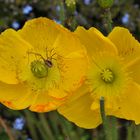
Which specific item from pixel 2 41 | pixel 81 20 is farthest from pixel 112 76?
pixel 81 20

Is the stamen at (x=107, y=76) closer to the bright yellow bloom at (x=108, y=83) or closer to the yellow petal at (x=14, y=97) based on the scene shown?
the bright yellow bloom at (x=108, y=83)

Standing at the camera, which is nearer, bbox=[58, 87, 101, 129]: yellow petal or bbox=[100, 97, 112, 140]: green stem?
bbox=[100, 97, 112, 140]: green stem

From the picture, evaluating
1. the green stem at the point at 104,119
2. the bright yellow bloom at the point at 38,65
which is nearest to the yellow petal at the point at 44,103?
the bright yellow bloom at the point at 38,65

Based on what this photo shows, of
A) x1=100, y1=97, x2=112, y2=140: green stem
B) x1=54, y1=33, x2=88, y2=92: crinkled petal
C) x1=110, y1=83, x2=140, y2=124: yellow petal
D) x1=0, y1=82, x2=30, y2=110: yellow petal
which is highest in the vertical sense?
x1=54, y1=33, x2=88, y2=92: crinkled petal

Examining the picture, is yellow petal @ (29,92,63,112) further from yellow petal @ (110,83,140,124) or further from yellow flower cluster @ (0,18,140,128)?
yellow petal @ (110,83,140,124)

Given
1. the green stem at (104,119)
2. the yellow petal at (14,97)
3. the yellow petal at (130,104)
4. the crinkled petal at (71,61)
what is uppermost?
the crinkled petal at (71,61)

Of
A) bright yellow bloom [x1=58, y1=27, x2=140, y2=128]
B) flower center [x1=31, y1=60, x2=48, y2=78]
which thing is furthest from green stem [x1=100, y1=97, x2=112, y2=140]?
flower center [x1=31, y1=60, x2=48, y2=78]

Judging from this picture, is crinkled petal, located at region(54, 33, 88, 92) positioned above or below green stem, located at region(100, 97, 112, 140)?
above
